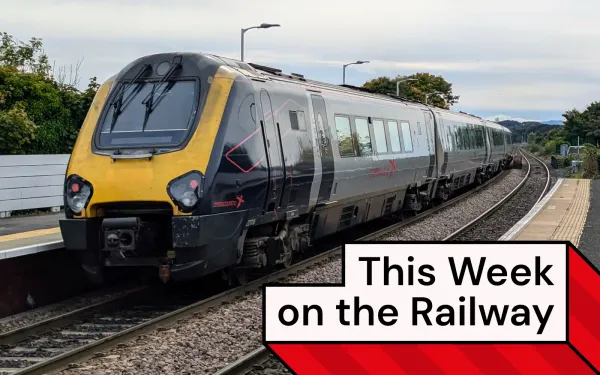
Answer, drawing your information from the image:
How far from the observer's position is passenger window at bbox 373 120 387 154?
14664 millimetres

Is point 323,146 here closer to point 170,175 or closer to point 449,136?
point 170,175

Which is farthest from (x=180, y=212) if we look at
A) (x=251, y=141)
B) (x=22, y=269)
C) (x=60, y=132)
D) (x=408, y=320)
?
(x=60, y=132)

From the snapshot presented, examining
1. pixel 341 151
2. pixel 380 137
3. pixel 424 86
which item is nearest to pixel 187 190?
pixel 341 151

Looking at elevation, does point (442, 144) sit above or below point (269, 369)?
above

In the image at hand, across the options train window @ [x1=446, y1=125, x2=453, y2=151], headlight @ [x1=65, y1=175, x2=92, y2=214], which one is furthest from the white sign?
train window @ [x1=446, y1=125, x2=453, y2=151]

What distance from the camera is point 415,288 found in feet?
9.31

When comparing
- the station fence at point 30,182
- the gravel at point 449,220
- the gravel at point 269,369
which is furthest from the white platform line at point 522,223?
the station fence at point 30,182

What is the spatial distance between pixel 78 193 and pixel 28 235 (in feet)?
8.80

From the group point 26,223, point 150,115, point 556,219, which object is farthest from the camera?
point 556,219

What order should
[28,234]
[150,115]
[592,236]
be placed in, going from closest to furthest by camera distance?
[150,115]
[28,234]
[592,236]

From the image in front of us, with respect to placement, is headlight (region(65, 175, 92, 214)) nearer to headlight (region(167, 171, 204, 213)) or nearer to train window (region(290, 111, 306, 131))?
headlight (region(167, 171, 204, 213))

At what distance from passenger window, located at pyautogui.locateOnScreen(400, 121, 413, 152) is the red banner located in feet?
46.2

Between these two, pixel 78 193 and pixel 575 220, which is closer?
pixel 78 193

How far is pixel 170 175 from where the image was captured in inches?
340
